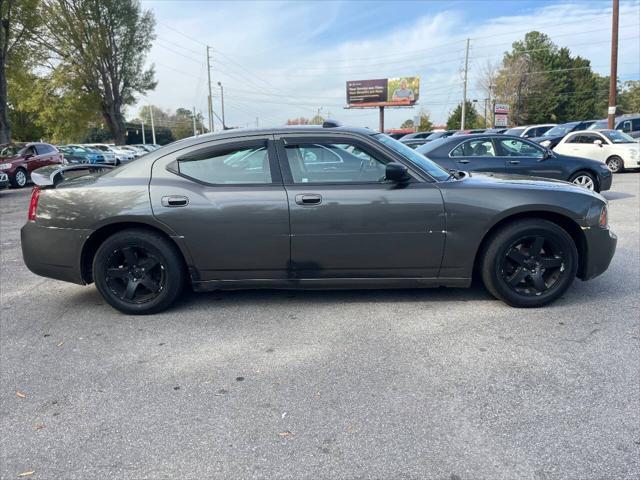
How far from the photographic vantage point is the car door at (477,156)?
888cm

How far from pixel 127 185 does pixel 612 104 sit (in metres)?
23.5

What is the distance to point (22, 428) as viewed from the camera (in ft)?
8.50

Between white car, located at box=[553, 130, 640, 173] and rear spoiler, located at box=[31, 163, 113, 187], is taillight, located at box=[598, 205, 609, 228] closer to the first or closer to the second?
rear spoiler, located at box=[31, 163, 113, 187]

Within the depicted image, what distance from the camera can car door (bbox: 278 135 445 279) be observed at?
154 inches

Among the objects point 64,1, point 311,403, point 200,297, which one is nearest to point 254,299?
point 200,297

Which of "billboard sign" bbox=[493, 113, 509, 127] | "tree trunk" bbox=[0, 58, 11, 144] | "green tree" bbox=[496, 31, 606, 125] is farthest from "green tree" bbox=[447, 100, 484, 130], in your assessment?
"tree trunk" bbox=[0, 58, 11, 144]

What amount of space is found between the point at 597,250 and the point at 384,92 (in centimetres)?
6190

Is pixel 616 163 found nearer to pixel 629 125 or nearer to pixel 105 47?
pixel 629 125

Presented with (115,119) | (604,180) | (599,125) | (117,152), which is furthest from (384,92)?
(604,180)

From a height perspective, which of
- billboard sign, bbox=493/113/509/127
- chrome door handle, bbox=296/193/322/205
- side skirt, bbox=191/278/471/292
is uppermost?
billboard sign, bbox=493/113/509/127

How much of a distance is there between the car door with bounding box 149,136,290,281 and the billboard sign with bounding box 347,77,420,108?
61.6 meters

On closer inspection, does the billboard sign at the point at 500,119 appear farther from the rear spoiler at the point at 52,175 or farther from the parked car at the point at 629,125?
the rear spoiler at the point at 52,175

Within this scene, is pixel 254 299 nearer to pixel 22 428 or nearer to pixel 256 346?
pixel 256 346

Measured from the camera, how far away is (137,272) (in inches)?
163
